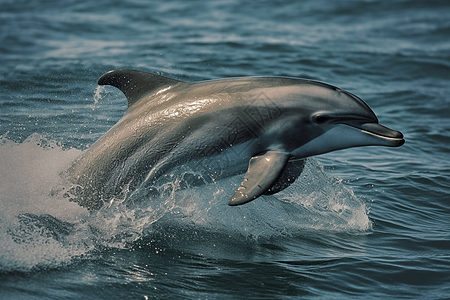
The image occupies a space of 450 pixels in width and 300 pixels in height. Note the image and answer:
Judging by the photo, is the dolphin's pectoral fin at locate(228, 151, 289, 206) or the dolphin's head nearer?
the dolphin's pectoral fin at locate(228, 151, 289, 206)

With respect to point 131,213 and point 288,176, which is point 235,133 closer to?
point 288,176

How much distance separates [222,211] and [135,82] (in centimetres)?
196

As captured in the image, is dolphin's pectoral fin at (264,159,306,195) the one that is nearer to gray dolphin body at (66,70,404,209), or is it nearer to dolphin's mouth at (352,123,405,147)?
gray dolphin body at (66,70,404,209)

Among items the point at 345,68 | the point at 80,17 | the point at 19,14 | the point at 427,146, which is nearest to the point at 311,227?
the point at 427,146

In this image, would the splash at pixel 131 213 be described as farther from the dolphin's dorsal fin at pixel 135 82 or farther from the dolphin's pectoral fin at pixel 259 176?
the dolphin's dorsal fin at pixel 135 82

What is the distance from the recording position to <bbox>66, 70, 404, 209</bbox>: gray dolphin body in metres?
4.99

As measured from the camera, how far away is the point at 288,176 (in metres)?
5.64

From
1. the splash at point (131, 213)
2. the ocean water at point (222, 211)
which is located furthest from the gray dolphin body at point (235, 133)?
the ocean water at point (222, 211)

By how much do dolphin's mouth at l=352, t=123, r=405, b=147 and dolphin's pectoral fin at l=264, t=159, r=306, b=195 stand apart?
0.97 meters

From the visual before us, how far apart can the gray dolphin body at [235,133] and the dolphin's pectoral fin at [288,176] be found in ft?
0.04

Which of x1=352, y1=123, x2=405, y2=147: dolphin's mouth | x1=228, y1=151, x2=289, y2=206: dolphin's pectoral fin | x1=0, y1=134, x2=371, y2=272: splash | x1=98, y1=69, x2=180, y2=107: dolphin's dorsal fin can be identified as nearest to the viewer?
x1=228, y1=151, x2=289, y2=206: dolphin's pectoral fin

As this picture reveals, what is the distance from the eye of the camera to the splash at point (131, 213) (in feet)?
17.4

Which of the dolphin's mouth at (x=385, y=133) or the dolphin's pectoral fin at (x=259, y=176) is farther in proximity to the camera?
the dolphin's mouth at (x=385, y=133)

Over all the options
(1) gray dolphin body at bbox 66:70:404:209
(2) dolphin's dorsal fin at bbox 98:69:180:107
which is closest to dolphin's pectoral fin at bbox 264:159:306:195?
(1) gray dolphin body at bbox 66:70:404:209
